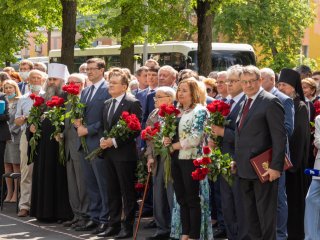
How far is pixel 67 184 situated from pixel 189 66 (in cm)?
1858

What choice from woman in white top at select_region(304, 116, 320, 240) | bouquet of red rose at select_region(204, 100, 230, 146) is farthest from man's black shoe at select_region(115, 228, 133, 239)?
woman in white top at select_region(304, 116, 320, 240)

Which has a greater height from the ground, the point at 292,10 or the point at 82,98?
the point at 292,10

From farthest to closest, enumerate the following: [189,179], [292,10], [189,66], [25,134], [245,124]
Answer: [292,10], [189,66], [25,134], [189,179], [245,124]

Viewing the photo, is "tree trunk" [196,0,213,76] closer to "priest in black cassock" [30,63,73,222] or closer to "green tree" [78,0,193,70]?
A: "green tree" [78,0,193,70]

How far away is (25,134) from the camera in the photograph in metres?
14.5

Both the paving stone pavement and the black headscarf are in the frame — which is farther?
the paving stone pavement

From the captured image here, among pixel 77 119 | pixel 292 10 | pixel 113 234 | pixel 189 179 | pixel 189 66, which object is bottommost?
pixel 113 234

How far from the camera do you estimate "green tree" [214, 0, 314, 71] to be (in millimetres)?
47188

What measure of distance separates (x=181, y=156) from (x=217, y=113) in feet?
2.39

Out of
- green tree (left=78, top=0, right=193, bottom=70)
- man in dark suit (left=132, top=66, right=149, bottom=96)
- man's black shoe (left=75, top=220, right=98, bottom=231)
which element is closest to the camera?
man's black shoe (left=75, top=220, right=98, bottom=231)

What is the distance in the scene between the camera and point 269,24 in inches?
1864

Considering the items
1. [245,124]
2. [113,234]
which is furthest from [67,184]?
[245,124]

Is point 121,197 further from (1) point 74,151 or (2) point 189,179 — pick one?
(2) point 189,179

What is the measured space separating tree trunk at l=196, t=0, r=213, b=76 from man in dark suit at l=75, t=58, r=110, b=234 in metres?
12.4
